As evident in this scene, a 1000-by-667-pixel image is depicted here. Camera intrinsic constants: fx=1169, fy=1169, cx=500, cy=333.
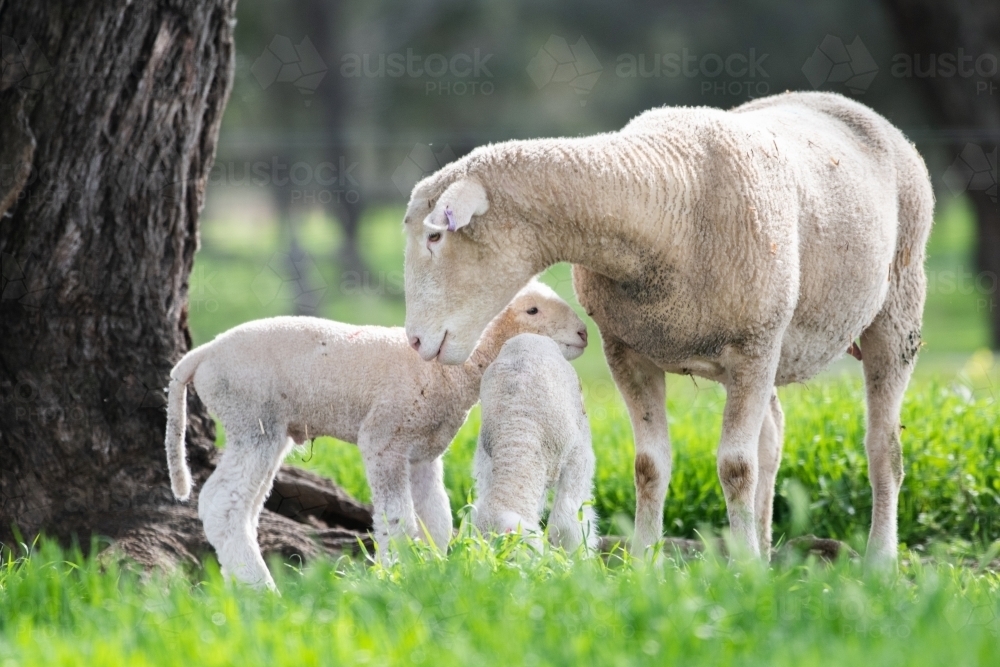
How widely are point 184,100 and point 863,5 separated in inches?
514

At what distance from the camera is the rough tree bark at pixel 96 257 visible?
4.45m

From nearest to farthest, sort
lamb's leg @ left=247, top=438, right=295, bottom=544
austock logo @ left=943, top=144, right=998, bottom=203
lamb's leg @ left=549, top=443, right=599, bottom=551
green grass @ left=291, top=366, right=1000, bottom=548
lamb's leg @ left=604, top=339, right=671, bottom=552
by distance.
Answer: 1. lamb's leg @ left=549, top=443, right=599, bottom=551
2. lamb's leg @ left=247, top=438, right=295, bottom=544
3. lamb's leg @ left=604, top=339, right=671, bottom=552
4. green grass @ left=291, top=366, right=1000, bottom=548
5. austock logo @ left=943, top=144, right=998, bottom=203

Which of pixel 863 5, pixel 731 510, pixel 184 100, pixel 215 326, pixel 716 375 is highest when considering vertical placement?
pixel 863 5

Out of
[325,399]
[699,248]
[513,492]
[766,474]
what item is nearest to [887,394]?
[766,474]

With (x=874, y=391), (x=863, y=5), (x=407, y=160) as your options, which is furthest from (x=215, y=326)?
(x=874, y=391)

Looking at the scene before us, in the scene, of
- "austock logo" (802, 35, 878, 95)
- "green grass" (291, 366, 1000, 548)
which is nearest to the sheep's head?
"green grass" (291, 366, 1000, 548)

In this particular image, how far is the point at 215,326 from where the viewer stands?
13.9 m

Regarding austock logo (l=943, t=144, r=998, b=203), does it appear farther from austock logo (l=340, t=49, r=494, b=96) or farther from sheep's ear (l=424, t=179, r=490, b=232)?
sheep's ear (l=424, t=179, r=490, b=232)

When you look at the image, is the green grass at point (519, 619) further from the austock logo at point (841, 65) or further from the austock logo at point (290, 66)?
the austock logo at point (290, 66)

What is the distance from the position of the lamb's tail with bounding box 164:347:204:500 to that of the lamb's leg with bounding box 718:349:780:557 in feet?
5.87

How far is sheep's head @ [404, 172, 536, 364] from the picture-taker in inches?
131

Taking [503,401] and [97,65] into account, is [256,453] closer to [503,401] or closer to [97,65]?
[503,401]

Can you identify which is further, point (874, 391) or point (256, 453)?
point (874, 391)

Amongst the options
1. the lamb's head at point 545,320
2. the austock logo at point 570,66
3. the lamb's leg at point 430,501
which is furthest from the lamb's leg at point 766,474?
the austock logo at point 570,66
